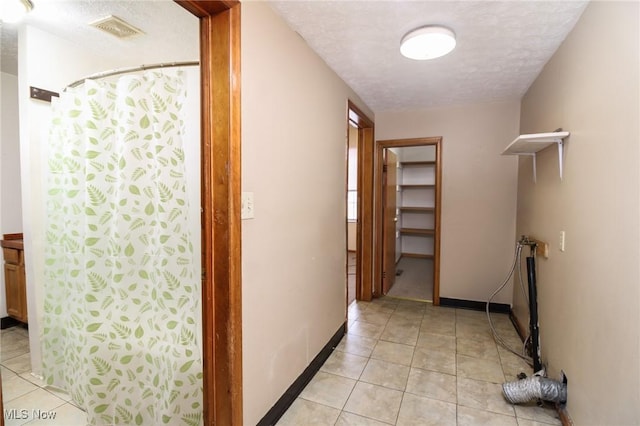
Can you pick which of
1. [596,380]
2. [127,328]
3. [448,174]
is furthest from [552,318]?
[127,328]

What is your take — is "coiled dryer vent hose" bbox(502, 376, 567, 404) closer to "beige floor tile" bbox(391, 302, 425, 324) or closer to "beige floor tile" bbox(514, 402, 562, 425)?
"beige floor tile" bbox(514, 402, 562, 425)

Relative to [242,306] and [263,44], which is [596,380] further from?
[263,44]

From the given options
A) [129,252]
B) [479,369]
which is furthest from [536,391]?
[129,252]

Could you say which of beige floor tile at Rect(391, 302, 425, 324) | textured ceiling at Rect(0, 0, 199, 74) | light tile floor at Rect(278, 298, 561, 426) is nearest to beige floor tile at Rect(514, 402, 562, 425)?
light tile floor at Rect(278, 298, 561, 426)

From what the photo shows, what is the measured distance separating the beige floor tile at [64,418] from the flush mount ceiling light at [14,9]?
2.48 meters

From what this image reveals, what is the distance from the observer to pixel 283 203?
1858 mm

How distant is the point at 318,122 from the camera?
2303 millimetres

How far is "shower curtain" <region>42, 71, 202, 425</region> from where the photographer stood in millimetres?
1724

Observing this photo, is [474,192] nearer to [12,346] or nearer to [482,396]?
[482,396]

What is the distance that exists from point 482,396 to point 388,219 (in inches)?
94.2

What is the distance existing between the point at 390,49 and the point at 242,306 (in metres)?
2.01

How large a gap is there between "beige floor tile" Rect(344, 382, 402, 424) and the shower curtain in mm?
964

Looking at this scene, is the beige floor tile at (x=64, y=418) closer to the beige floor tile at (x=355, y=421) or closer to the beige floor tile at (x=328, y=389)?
the beige floor tile at (x=328, y=389)

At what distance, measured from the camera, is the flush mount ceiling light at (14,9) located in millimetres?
1722
